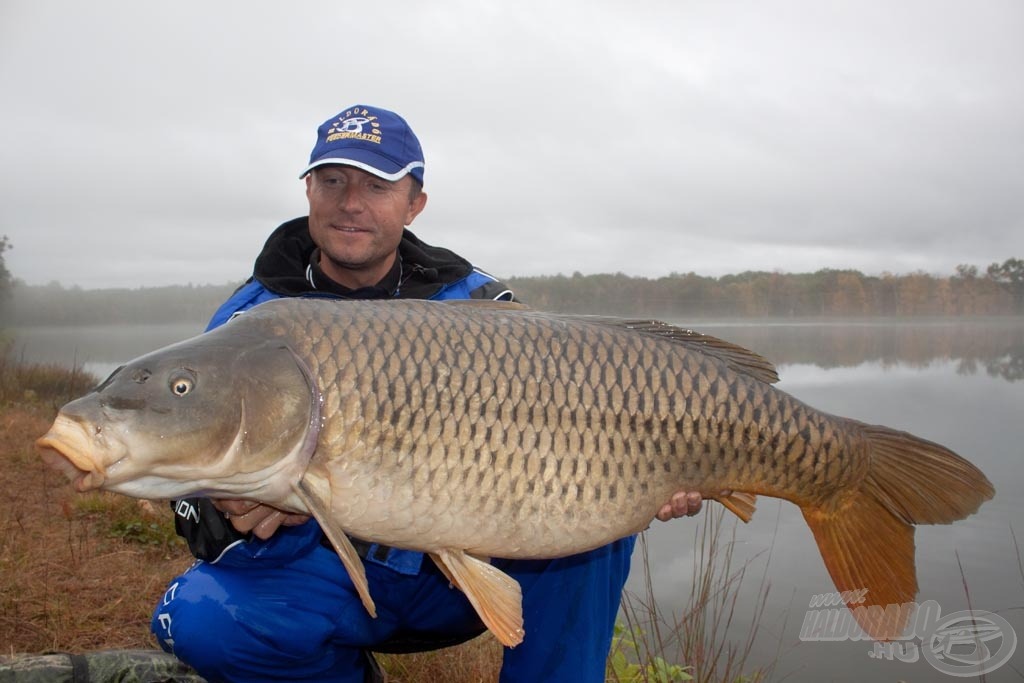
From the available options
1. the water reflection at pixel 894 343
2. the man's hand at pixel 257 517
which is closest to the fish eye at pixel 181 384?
the man's hand at pixel 257 517

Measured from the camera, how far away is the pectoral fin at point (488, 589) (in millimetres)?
1479

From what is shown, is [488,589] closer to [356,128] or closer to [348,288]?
[348,288]

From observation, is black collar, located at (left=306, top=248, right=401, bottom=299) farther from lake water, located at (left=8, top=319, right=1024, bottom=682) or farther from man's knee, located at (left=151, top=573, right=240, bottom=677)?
lake water, located at (left=8, top=319, right=1024, bottom=682)

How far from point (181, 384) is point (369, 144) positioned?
3.72 ft

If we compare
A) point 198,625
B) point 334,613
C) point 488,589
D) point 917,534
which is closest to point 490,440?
point 488,589

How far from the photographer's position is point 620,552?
2.11 m

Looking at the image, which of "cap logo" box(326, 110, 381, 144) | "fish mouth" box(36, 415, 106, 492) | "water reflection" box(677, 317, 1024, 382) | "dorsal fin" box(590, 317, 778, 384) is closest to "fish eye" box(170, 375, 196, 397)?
"fish mouth" box(36, 415, 106, 492)

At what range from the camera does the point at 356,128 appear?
227 cm

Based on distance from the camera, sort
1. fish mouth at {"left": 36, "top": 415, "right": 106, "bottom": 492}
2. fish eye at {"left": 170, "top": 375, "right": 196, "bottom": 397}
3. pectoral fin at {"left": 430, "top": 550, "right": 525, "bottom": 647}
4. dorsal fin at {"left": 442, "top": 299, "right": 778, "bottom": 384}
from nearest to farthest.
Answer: fish mouth at {"left": 36, "top": 415, "right": 106, "bottom": 492}, fish eye at {"left": 170, "top": 375, "right": 196, "bottom": 397}, pectoral fin at {"left": 430, "top": 550, "right": 525, "bottom": 647}, dorsal fin at {"left": 442, "top": 299, "right": 778, "bottom": 384}

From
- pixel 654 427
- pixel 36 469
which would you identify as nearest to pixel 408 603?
pixel 654 427

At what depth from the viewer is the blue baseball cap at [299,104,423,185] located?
222 centimetres

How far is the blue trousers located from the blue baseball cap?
3.44 ft

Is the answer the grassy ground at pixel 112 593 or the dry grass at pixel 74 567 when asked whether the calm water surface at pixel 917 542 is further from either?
the dry grass at pixel 74 567

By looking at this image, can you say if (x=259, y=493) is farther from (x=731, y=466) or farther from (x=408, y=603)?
(x=731, y=466)
